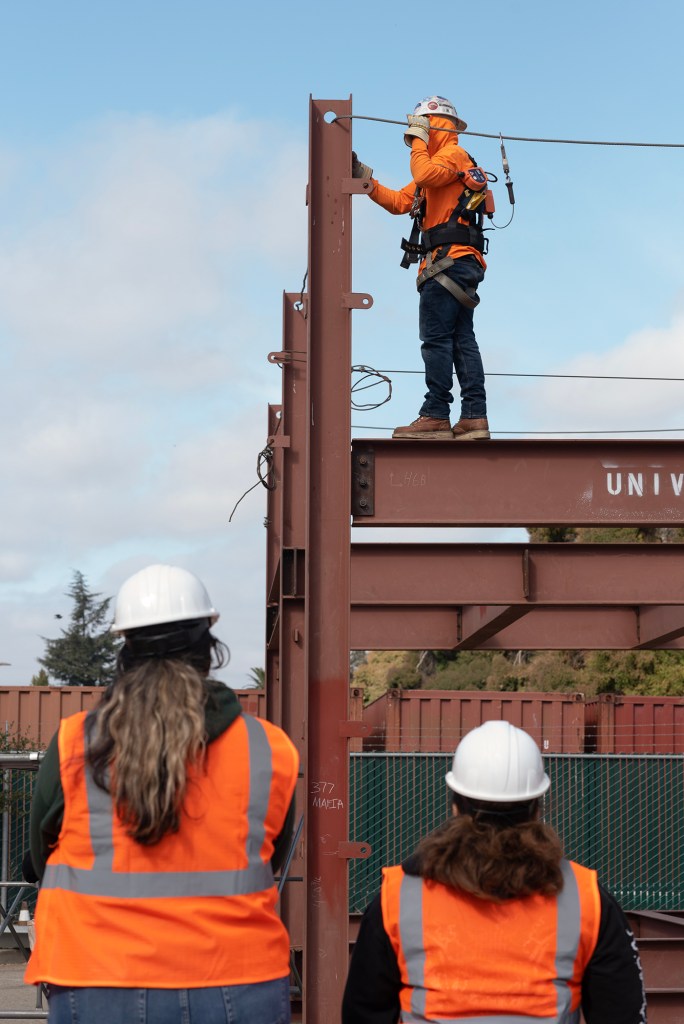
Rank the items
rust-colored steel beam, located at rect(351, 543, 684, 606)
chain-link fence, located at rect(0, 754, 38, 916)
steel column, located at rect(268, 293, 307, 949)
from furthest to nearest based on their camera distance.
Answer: chain-link fence, located at rect(0, 754, 38, 916) → rust-colored steel beam, located at rect(351, 543, 684, 606) → steel column, located at rect(268, 293, 307, 949)

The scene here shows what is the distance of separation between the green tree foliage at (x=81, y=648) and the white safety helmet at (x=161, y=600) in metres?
68.7

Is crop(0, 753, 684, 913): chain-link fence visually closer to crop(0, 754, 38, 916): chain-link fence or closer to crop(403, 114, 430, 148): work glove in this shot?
crop(0, 754, 38, 916): chain-link fence

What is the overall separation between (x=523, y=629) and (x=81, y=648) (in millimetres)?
60599

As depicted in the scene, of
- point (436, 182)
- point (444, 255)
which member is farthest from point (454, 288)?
point (436, 182)

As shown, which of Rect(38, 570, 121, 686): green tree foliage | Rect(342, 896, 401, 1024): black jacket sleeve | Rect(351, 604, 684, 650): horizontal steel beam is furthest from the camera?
Rect(38, 570, 121, 686): green tree foliage

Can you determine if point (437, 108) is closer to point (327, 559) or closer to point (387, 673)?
point (327, 559)

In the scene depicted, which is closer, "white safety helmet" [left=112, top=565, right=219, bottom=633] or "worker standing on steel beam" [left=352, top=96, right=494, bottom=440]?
"white safety helmet" [left=112, top=565, right=219, bottom=633]

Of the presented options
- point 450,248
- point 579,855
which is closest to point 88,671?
point 579,855

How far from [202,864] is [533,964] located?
2.48 feet

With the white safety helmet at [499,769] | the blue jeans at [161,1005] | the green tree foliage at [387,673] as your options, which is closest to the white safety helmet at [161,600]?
the white safety helmet at [499,769]

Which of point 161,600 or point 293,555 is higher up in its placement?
point 293,555

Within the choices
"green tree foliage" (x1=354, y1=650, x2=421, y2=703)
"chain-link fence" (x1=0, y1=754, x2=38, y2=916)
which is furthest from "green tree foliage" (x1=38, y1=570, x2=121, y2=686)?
"chain-link fence" (x1=0, y1=754, x2=38, y2=916)

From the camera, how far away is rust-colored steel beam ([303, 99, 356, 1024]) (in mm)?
6473

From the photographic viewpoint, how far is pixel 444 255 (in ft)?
26.1
